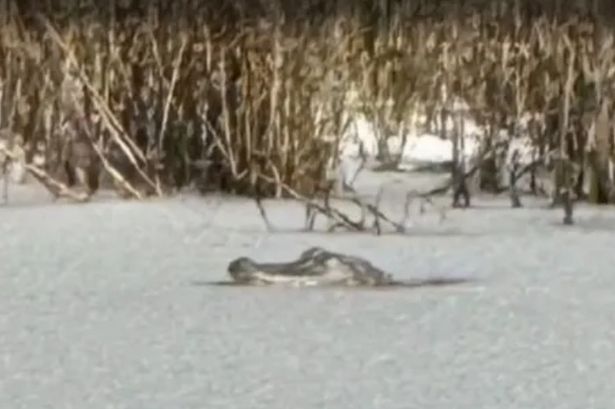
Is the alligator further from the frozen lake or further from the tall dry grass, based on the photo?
the tall dry grass

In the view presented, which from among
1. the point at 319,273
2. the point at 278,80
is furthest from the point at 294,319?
the point at 278,80

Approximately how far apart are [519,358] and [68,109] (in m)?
3.19

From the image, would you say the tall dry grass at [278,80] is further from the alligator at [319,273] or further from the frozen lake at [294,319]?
the alligator at [319,273]

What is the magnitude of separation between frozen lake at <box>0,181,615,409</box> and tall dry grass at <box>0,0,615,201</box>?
564 mm

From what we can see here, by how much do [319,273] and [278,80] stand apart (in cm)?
187

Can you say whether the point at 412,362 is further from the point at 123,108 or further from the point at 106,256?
the point at 123,108

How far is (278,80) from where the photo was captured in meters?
6.70

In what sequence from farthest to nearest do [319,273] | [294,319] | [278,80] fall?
1. [278,80]
2. [319,273]
3. [294,319]

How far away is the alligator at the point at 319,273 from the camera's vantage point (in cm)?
486

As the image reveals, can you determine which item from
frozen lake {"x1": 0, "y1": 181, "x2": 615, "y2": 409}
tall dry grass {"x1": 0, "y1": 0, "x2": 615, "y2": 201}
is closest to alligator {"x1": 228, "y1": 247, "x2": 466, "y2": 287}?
frozen lake {"x1": 0, "y1": 181, "x2": 615, "y2": 409}

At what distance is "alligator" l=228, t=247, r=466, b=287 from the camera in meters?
4.86

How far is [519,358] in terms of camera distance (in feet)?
12.8

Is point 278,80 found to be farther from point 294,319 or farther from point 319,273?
point 294,319

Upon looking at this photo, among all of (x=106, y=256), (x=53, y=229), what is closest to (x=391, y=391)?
(x=106, y=256)
